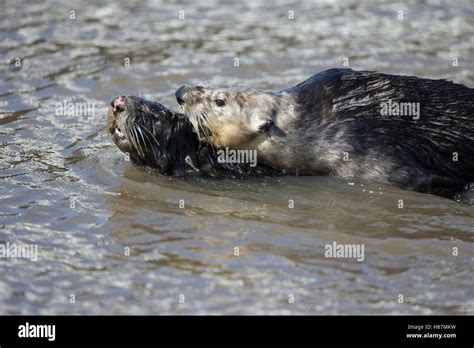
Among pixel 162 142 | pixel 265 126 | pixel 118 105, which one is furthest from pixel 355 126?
pixel 118 105

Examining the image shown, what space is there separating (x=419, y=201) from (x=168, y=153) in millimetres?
2317

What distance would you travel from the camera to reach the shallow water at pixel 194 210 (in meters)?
6.32

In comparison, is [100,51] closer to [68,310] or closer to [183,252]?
[183,252]

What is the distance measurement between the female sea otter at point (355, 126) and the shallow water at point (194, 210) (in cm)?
21

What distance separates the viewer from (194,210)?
25.4 ft

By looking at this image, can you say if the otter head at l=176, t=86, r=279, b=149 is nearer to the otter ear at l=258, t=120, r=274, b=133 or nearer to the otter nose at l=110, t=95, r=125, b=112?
the otter ear at l=258, t=120, r=274, b=133

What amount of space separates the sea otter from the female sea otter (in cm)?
14

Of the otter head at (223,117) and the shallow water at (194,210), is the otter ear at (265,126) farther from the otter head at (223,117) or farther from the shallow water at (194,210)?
the shallow water at (194,210)

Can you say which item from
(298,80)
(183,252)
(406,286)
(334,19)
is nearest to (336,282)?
(406,286)

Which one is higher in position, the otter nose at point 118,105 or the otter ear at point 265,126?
the otter nose at point 118,105

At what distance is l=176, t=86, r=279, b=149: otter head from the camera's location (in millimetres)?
8305

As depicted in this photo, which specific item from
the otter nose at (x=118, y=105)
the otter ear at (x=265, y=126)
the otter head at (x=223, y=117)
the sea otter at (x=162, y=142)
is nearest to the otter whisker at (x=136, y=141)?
the sea otter at (x=162, y=142)

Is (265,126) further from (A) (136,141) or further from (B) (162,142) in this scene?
(A) (136,141)

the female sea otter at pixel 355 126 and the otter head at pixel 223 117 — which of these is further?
the otter head at pixel 223 117
